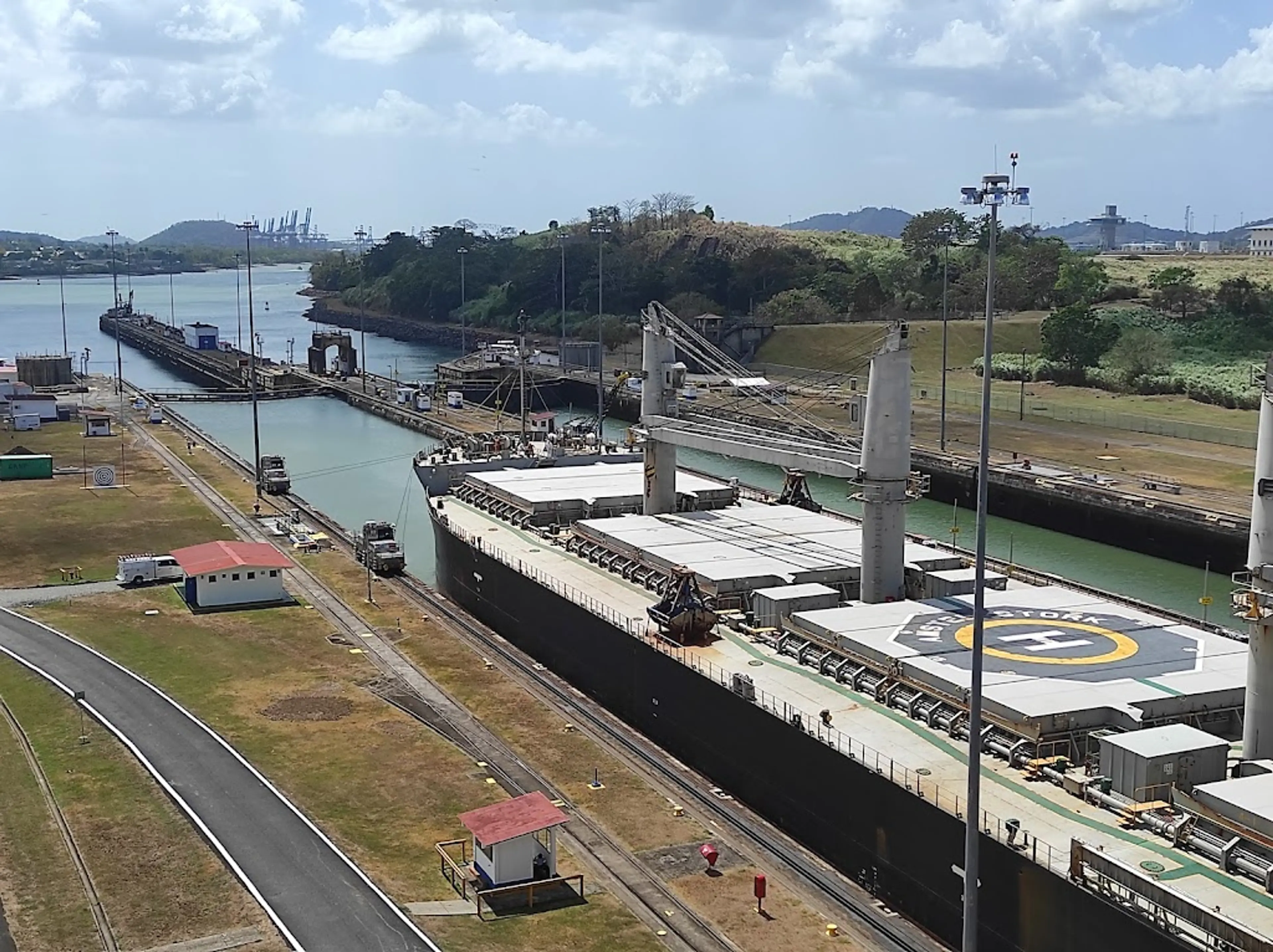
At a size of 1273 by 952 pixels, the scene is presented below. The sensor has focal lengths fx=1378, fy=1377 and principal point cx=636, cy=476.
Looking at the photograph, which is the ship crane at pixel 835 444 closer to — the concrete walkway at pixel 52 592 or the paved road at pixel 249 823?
the paved road at pixel 249 823

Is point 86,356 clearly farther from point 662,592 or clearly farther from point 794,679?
point 794,679

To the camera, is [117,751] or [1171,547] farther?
[1171,547]

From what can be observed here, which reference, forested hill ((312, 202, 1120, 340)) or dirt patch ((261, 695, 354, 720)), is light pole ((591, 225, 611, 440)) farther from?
dirt patch ((261, 695, 354, 720))

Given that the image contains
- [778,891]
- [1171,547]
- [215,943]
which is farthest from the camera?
[1171,547]

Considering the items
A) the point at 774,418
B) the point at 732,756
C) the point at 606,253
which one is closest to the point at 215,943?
the point at 732,756

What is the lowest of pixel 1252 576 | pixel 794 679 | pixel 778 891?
pixel 778 891

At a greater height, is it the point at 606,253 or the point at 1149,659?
the point at 606,253
